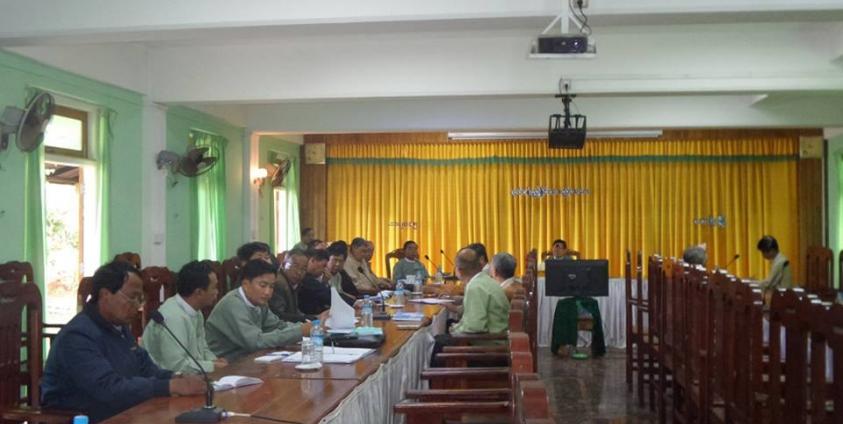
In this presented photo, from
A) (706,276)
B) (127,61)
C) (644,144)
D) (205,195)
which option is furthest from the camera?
(644,144)

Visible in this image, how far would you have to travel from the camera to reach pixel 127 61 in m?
7.04

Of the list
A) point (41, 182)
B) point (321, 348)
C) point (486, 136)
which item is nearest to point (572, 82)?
point (321, 348)

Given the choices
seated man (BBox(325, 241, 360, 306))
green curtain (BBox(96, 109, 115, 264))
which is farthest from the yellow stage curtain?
green curtain (BBox(96, 109, 115, 264))

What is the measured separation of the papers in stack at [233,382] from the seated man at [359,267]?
16.6 ft

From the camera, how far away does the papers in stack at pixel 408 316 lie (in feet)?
18.1

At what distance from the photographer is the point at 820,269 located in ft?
31.1

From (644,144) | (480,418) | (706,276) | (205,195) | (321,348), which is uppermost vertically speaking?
(644,144)

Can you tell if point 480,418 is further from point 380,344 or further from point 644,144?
point 644,144

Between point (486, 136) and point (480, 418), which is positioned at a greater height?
point (486, 136)

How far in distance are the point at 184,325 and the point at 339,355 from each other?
0.72 m

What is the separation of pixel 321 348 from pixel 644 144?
8452 millimetres

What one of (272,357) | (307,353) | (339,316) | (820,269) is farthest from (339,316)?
(820,269)

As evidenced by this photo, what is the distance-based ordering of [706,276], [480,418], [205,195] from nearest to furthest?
1. [480,418]
2. [706,276]
3. [205,195]

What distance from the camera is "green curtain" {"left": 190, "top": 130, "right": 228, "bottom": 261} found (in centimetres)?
816
